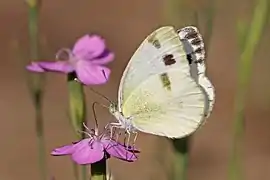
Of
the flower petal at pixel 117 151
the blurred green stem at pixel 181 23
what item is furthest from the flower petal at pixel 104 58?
the flower petal at pixel 117 151

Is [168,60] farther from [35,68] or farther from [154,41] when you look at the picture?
[35,68]

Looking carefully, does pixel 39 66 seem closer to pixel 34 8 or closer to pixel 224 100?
pixel 34 8

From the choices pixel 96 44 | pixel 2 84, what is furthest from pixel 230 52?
pixel 96 44

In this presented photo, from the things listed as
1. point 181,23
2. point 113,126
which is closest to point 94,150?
point 113,126

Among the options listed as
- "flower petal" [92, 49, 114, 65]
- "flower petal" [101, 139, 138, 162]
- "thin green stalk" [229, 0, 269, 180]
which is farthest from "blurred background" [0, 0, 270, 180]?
"flower petal" [101, 139, 138, 162]

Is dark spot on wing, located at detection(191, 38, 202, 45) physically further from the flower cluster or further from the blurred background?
the blurred background

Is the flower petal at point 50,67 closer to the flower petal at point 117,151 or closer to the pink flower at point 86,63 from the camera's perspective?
the pink flower at point 86,63

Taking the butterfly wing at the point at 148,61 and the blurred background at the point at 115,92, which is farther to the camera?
the blurred background at the point at 115,92
